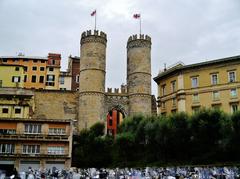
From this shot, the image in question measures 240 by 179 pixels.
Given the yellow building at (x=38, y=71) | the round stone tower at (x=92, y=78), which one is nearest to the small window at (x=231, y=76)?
the round stone tower at (x=92, y=78)

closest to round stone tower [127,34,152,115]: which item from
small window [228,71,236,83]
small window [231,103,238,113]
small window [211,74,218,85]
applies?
small window [211,74,218,85]

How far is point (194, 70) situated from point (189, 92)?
3.04 meters

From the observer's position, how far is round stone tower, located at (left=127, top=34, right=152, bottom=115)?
58469 millimetres

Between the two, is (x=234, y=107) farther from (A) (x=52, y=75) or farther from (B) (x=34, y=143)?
(A) (x=52, y=75)

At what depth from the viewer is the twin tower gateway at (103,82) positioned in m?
55.8

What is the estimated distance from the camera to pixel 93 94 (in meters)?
56.0

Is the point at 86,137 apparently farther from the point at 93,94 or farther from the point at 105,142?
the point at 93,94

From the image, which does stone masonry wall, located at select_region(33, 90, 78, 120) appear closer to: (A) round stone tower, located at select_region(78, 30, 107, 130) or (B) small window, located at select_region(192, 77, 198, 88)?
(A) round stone tower, located at select_region(78, 30, 107, 130)

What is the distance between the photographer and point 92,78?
56781 millimetres

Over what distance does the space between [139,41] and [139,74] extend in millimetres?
5953

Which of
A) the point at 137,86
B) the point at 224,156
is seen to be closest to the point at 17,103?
the point at 137,86

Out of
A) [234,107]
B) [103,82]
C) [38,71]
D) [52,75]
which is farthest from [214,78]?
[38,71]

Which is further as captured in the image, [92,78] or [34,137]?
[92,78]

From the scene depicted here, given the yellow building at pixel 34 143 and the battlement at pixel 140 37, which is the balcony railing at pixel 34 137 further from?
the battlement at pixel 140 37
